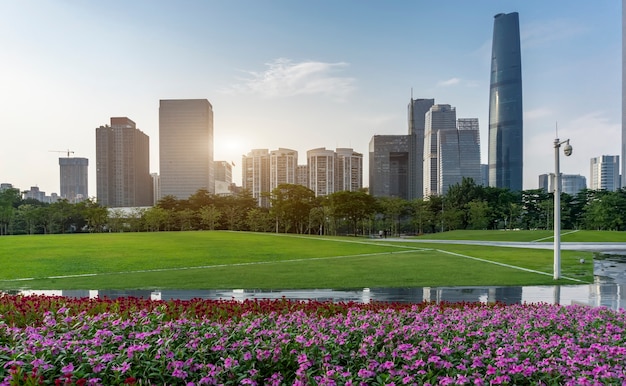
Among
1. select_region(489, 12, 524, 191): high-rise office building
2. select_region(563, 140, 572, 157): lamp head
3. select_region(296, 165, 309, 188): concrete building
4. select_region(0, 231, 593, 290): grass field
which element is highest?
select_region(489, 12, 524, 191): high-rise office building

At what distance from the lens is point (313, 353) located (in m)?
3.15

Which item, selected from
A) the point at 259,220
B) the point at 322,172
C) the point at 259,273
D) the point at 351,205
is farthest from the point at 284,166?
the point at 259,273

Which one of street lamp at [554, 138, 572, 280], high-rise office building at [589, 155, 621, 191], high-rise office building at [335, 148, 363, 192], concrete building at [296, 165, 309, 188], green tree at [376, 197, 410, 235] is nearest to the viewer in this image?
street lamp at [554, 138, 572, 280]

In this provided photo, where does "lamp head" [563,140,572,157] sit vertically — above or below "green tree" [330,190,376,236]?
above

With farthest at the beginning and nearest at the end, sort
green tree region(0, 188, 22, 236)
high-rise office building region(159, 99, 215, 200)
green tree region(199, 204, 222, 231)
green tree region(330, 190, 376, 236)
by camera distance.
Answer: high-rise office building region(159, 99, 215, 200), green tree region(199, 204, 222, 231), green tree region(330, 190, 376, 236), green tree region(0, 188, 22, 236)

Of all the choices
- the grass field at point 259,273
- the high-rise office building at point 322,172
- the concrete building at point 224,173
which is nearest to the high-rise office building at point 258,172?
the high-rise office building at point 322,172

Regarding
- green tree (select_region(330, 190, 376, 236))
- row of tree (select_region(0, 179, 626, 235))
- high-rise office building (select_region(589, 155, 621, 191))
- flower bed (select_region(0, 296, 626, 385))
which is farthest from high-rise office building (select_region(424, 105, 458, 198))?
flower bed (select_region(0, 296, 626, 385))

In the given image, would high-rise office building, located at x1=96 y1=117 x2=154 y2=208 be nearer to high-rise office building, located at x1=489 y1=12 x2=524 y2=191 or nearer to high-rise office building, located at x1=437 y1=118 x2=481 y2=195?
high-rise office building, located at x1=437 y1=118 x2=481 y2=195

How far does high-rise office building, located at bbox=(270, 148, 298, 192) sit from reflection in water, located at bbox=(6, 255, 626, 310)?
84756 mm

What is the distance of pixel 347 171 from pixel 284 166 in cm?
1499

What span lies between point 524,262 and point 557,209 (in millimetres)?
4853

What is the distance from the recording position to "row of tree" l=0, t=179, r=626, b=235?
49.0 meters

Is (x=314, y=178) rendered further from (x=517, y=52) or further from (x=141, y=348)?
(x=517, y=52)

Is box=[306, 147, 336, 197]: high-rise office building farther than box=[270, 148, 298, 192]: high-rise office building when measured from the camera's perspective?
No
